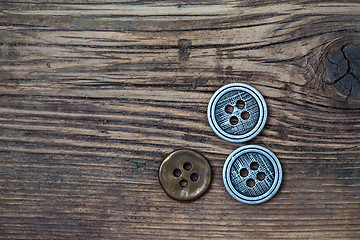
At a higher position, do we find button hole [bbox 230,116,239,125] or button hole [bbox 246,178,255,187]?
button hole [bbox 230,116,239,125]

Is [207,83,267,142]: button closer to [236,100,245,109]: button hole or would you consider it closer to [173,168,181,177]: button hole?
[236,100,245,109]: button hole

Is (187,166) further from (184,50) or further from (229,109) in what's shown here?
(184,50)

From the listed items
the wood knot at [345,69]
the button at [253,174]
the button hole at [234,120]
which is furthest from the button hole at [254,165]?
the wood knot at [345,69]

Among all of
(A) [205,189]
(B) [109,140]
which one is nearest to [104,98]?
(B) [109,140]

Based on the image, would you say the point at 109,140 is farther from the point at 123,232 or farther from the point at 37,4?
the point at 37,4

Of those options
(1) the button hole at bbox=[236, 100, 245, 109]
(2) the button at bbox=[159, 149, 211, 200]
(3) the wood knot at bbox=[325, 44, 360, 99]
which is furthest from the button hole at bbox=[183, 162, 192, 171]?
(3) the wood knot at bbox=[325, 44, 360, 99]
